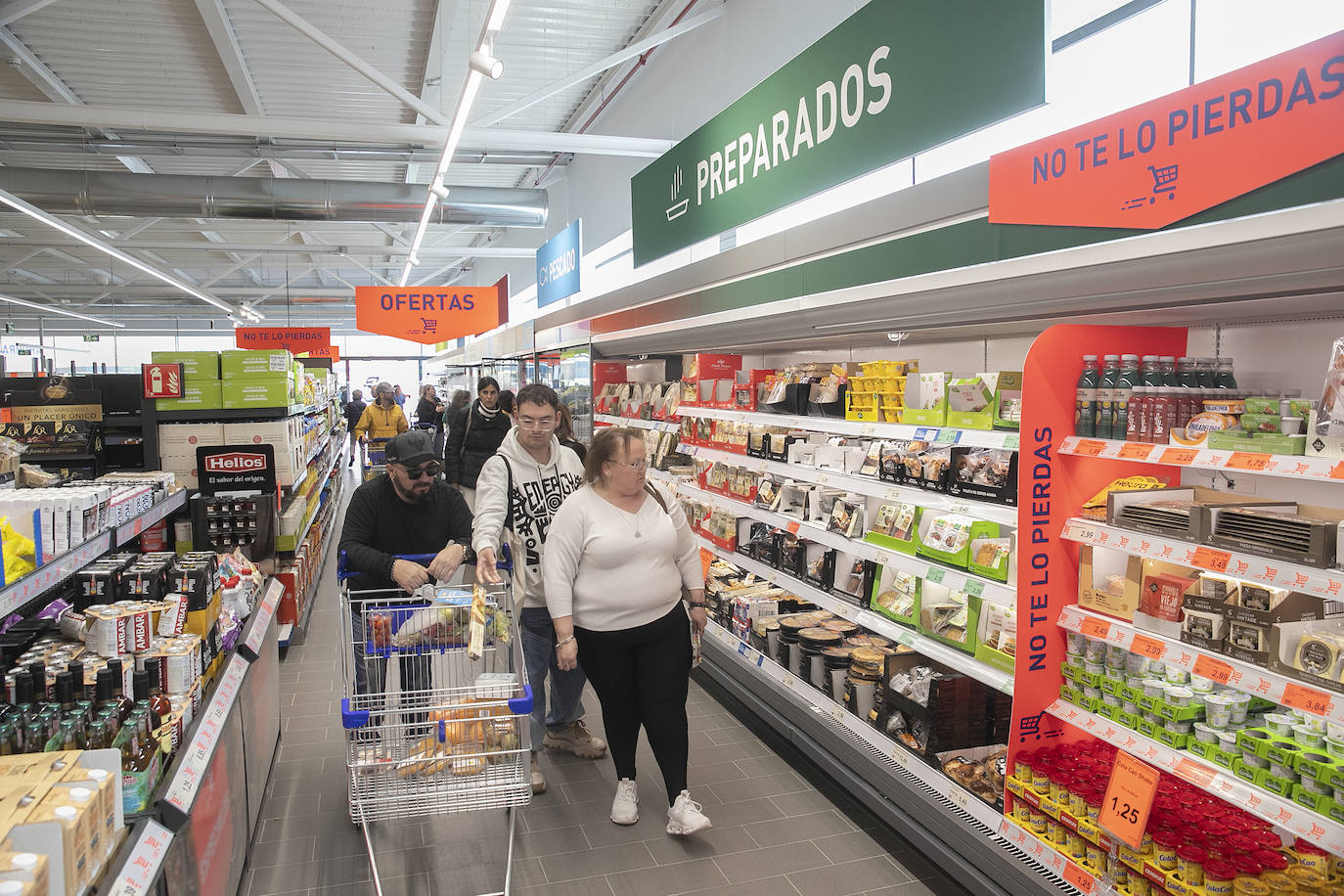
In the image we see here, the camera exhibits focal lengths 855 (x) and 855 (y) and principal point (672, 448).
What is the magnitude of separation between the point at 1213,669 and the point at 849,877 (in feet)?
5.29

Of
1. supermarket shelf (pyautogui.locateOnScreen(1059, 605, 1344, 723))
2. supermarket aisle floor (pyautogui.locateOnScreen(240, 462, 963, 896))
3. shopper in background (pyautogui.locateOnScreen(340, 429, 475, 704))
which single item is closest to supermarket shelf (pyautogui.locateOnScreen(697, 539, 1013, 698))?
supermarket shelf (pyautogui.locateOnScreen(1059, 605, 1344, 723))

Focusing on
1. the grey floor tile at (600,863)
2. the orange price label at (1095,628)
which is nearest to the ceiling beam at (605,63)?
the grey floor tile at (600,863)

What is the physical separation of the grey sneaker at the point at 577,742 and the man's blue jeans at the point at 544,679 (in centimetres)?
3

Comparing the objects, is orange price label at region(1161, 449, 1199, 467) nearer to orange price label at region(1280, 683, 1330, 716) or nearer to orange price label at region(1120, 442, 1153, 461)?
orange price label at region(1120, 442, 1153, 461)

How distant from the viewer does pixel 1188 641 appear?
8.14 ft

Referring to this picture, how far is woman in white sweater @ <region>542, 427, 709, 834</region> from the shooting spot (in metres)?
3.33

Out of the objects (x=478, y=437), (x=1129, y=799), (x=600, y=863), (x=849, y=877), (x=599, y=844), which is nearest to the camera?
(x=1129, y=799)

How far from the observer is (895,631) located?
3.70 metres

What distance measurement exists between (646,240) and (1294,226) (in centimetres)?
358

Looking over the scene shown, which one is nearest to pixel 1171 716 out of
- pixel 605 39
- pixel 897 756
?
pixel 897 756

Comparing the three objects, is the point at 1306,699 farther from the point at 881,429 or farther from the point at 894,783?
the point at 881,429

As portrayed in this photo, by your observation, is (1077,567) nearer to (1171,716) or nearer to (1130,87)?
(1171,716)

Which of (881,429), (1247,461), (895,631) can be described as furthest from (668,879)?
(1247,461)

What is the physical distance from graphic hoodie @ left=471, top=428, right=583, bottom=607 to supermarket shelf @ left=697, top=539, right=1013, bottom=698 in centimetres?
140
